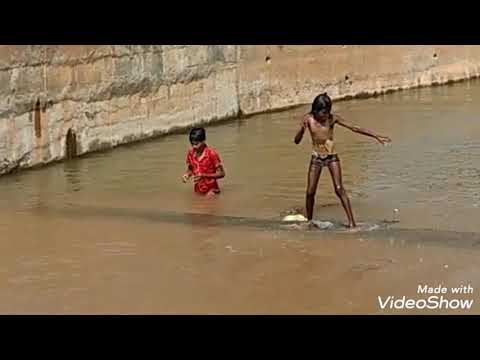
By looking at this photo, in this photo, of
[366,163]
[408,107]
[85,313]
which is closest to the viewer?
[85,313]

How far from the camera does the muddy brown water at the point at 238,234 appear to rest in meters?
6.40

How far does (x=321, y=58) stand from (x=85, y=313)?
12533 millimetres

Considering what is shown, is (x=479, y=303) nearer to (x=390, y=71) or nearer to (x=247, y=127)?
(x=247, y=127)

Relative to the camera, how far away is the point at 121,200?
9703 mm

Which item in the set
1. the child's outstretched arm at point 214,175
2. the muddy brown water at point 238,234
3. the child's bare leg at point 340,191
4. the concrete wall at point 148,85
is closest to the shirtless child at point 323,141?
the child's bare leg at point 340,191

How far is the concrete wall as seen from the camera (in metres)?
11.2

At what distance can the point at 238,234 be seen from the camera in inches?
319

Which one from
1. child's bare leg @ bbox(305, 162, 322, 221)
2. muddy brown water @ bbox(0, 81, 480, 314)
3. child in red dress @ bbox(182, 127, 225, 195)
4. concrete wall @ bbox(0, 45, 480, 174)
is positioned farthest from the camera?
concrete wall @ bbox(0, 45, 480, 174)

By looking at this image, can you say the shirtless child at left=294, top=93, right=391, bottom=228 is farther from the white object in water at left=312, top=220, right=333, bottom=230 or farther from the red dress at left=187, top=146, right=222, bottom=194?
the red dress at left=187, top=146, right=222, bottom=194

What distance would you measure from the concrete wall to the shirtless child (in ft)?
13.1

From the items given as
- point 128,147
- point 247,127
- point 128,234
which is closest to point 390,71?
point 247,127

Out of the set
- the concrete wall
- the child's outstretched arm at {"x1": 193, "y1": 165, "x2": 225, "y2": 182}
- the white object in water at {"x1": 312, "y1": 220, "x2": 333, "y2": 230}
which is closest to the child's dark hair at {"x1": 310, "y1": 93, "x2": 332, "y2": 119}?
the white object in water at {"x1": 312, "y1": 220, "x2": 333, "y2": 230}

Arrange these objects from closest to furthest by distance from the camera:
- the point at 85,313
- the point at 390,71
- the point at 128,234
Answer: the point at 85,313 < the point at 128,234 < the point at 390,71

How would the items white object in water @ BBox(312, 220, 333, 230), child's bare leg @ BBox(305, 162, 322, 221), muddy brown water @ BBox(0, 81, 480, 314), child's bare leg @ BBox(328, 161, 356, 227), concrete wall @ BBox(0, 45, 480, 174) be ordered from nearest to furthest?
muddy brown water @ BBox(0, 81, 480, 314), child's bare leg @ BBox(328, 161, 356, 227), white object in water @ BBox(312, 220, 333, 230), child's bare leg @ BBox(305, 162, 322, 221), concrete wall @ BBox(0, 45, 480, 174)
